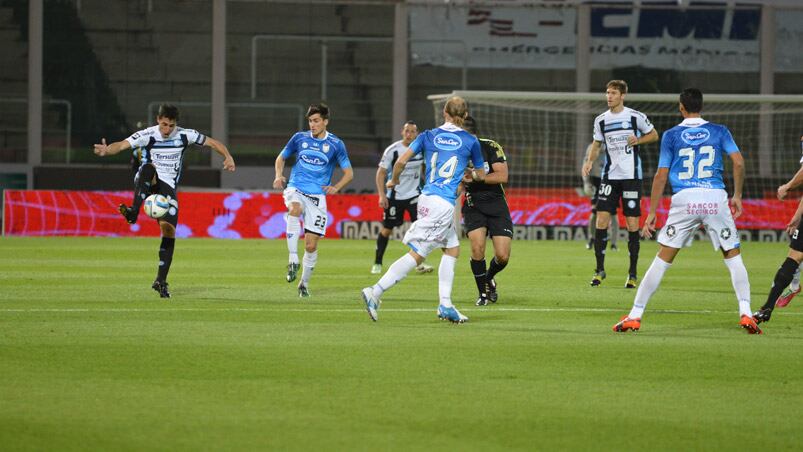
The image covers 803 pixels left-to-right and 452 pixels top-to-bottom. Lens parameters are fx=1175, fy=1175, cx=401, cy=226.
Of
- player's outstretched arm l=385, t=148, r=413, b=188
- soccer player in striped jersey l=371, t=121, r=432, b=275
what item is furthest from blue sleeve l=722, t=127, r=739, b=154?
soccer player in striped jersey l=371, t=121, r=432, b=275

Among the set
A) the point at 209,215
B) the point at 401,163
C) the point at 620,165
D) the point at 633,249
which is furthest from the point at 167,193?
the point at 209,215

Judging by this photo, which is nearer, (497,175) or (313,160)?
(497,175)

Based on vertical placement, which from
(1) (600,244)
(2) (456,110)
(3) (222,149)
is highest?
(2) (456,110)

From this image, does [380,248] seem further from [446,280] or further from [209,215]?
[209,215]

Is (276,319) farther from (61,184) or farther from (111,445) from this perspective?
(61,184)

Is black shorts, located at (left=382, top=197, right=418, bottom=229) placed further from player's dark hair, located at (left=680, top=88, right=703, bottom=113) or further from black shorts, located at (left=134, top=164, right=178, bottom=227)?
player's dark hair, located at (left=680, top=88, right=703, bottom=113)

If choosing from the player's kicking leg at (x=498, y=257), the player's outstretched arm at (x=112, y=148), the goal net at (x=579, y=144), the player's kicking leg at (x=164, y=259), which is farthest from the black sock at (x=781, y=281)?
the goal net at (x=579, y=144)

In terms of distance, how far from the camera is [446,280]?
34.9 ft

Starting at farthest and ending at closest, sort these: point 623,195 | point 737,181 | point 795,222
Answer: point 623,195 < point 795,222 < point 737,181

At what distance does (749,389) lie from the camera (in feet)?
24.2

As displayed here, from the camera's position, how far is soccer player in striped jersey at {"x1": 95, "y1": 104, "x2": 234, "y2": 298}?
12867 mm

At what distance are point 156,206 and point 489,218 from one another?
3606 mm

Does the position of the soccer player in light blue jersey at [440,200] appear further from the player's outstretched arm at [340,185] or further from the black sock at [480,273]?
the player's outstretched arm at [340,185]

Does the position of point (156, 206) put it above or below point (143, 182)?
below
